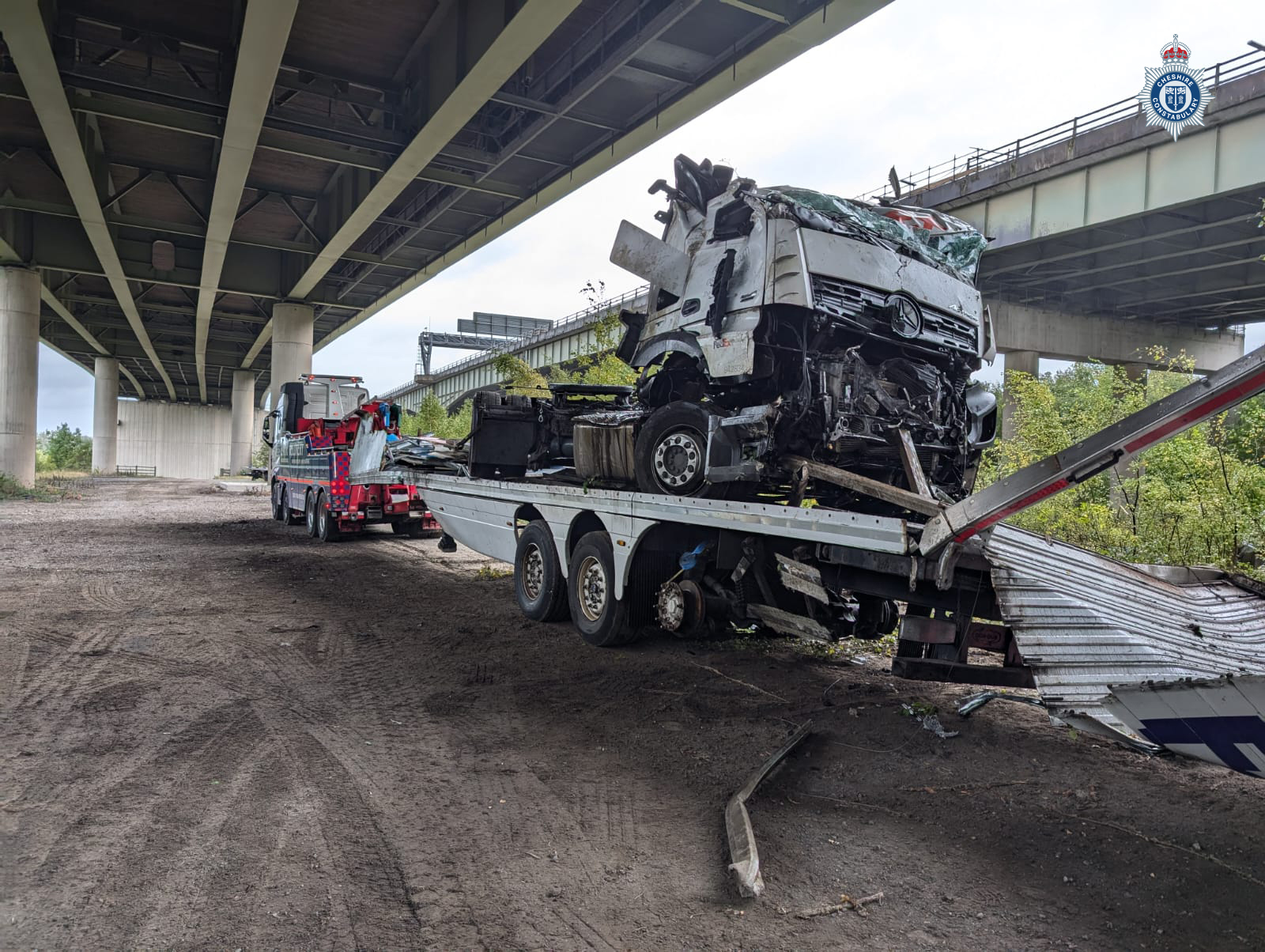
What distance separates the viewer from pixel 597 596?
7730 mm

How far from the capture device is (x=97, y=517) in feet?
67.8

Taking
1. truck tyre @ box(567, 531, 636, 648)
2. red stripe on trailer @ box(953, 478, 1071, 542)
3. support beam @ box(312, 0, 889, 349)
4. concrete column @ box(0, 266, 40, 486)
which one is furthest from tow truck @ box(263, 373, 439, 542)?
concrete column @ box(0, 266, 40, 486)

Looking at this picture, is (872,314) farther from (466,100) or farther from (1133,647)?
(466,100)

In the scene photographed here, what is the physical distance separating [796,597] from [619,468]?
225cm

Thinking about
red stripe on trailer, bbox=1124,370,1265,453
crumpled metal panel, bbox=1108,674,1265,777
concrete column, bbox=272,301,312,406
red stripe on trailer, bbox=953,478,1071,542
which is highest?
concrete column, bbox=272,301,312,406

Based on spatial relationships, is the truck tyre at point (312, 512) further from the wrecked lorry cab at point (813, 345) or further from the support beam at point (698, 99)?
the wrecked lorry cab at point (813, 345)

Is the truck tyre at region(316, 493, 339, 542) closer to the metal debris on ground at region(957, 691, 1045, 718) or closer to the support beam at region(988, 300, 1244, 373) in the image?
the metal debris on ground at region(957, 691, 1045, 718)

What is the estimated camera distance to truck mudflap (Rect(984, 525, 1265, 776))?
318 centimetres

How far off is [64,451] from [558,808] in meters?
70.3

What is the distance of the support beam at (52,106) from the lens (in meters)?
11.6

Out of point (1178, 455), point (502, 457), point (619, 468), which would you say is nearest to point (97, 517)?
point (502, 457)

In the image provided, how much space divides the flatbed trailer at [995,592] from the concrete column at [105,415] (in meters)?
56.2

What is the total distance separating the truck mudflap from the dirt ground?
27.9 inches

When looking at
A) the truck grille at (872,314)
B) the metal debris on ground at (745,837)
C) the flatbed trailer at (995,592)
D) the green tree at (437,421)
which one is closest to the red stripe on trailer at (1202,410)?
the flatbed trailer at (995,592)
